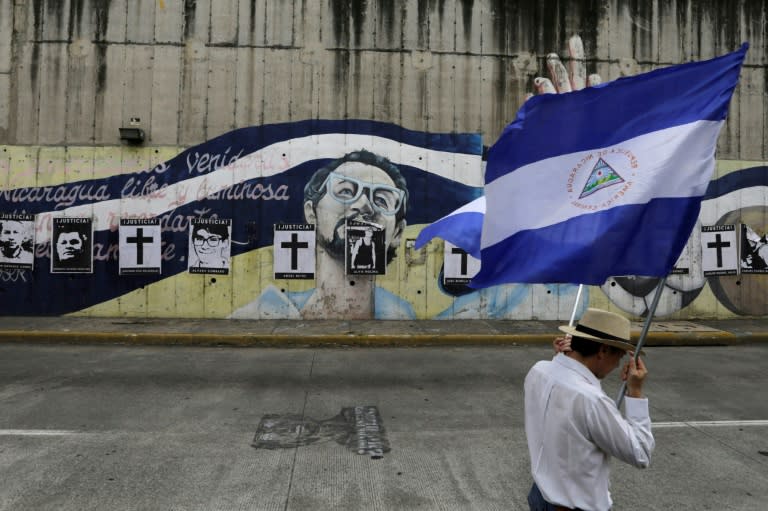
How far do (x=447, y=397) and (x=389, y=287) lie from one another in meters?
6.35

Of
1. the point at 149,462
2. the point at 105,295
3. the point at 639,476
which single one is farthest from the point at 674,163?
the point at 105,295

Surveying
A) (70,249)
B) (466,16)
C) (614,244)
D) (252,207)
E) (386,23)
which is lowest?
(614,244)

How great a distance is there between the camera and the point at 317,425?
5.53 meters

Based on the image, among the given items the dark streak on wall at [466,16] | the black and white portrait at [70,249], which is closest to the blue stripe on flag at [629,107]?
the dark streak on wall at [466,16]

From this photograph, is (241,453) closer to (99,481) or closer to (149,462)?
(149,462)

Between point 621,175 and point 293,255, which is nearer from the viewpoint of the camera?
point 621,175

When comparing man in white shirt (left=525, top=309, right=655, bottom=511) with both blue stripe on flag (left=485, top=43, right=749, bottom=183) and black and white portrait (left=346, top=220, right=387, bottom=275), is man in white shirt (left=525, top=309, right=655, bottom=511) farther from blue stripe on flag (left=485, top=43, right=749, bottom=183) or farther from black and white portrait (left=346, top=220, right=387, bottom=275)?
black and white portrait (left=346, top=220, right=387, bottom=275)

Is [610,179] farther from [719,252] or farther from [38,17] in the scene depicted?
[38,17]

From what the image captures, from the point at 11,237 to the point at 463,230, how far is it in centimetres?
1291

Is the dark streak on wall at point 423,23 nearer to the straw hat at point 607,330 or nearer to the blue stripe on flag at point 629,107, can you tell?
the blue stripe on flag at point 629,107

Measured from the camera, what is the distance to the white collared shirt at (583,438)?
1987 mm

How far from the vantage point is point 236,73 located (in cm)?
1293

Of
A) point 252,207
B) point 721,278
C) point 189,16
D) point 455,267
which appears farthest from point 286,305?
point 721,278

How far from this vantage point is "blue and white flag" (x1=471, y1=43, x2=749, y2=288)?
2701mm
